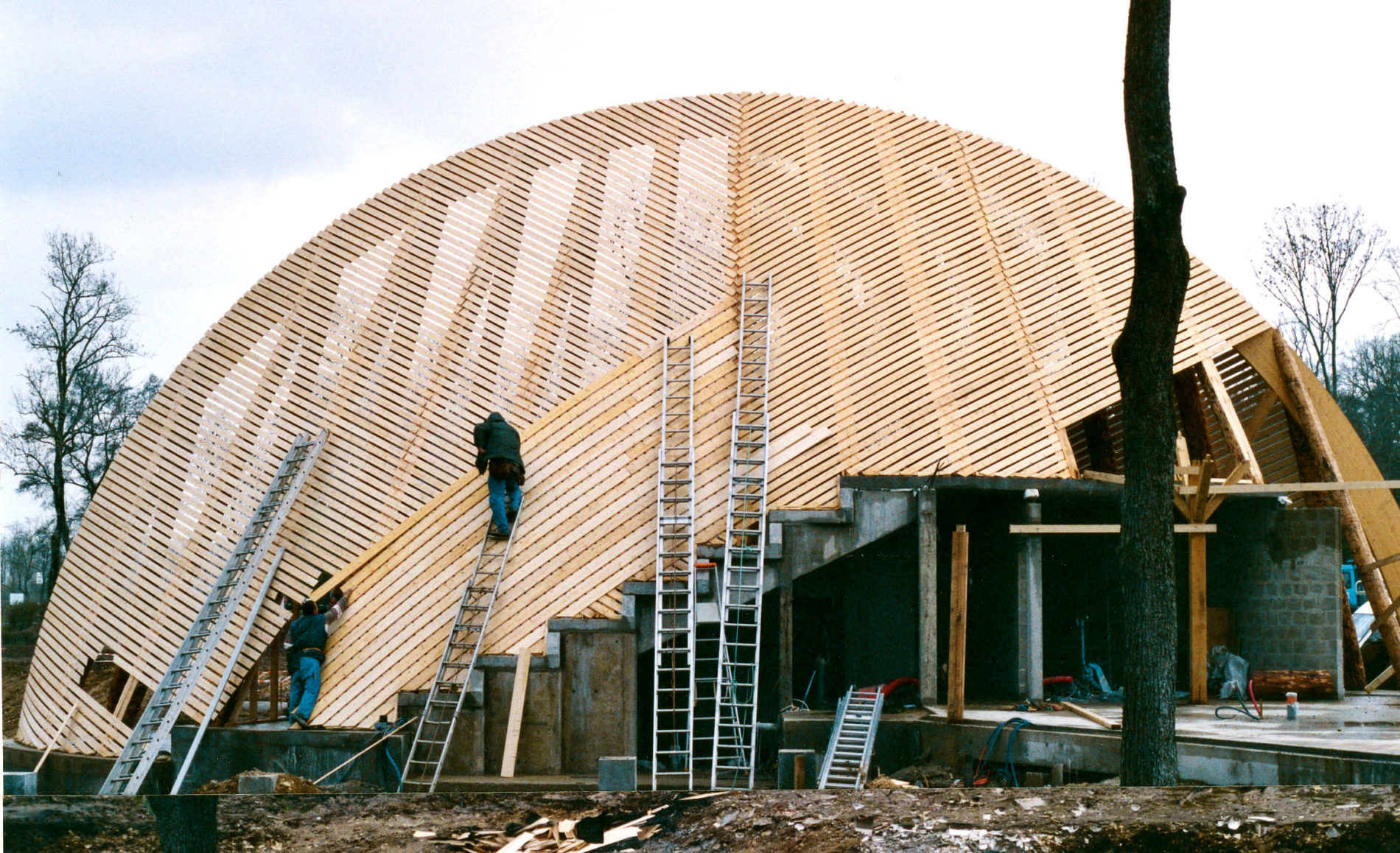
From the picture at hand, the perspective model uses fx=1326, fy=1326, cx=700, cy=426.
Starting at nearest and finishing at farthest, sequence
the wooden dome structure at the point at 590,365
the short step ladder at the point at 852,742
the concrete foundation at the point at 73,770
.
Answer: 1. the short step ladder at the point at 852,742
2. the concrete foundation at the point at 73,770
3. the wooden dome structure at the point at 590,365

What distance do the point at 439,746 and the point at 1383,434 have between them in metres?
23.3

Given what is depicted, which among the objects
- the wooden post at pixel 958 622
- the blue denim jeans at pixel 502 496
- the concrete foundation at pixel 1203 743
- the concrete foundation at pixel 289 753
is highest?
the blue denim jeans at pixel 502 496

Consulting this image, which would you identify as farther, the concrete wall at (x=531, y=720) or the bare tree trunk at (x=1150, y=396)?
the concrete wall at (x=531, y=720)

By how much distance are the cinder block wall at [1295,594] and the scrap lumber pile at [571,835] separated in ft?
35.8

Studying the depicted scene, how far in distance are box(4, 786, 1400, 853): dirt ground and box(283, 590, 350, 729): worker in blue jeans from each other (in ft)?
25.5

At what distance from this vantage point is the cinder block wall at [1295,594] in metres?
14.6

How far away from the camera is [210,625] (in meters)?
14.1

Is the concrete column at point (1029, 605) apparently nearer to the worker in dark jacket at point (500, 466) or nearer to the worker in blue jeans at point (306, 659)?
the worker in dark jacket at point (500, 466)

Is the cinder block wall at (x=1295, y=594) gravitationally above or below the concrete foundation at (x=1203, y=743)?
above

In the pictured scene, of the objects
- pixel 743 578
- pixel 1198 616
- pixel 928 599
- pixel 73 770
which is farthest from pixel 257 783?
pixel 1198 616

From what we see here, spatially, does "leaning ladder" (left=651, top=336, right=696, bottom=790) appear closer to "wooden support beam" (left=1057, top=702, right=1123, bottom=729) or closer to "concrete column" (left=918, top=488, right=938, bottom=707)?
"concrete column" (left=918, top=488, right=938, bottom=707)

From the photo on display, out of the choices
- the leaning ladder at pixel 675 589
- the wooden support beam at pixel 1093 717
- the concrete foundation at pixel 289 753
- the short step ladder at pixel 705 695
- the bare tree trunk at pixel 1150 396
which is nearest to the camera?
the bare tree trunk at pixel 1150 396

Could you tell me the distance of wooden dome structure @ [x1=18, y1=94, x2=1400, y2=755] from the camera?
1441cm

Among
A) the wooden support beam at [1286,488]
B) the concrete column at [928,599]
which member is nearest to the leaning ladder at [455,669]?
the concrete column at [928,599]
